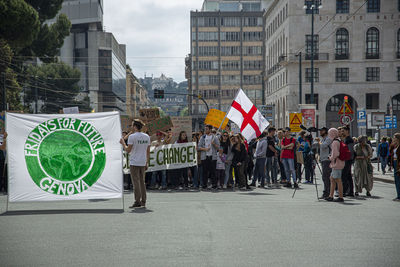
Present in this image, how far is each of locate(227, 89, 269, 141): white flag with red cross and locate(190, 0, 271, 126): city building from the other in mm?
97441

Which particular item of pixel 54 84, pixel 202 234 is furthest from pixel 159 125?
pixel 54 84

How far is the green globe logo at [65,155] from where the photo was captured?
11.1 meters

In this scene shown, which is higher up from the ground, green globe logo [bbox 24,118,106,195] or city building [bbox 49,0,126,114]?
city building [bbox 49,0,126,114]

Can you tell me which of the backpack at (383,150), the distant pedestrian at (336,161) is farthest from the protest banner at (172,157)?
the backpack at (383,150)

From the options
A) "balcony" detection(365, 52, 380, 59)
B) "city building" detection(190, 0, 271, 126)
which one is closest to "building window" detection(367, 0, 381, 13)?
"balcony" detection(365, 52, 380, 59)

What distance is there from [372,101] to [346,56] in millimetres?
6048

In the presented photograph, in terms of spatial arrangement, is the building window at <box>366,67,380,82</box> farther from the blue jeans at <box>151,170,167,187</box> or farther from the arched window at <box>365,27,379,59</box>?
the blue jeans at <box>151,170,167,187</box>

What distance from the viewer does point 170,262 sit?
6.36 m

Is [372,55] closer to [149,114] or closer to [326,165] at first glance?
[149,114]

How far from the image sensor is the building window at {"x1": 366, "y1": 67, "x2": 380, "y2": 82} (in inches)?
2534

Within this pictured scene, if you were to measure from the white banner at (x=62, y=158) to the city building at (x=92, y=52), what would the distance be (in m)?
→ 85.7

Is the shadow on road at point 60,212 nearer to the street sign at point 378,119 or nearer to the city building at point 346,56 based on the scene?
the street sign at point 378,119

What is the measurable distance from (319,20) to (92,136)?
56.7 meters

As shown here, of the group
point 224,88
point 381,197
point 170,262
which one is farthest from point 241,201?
point 224,88
